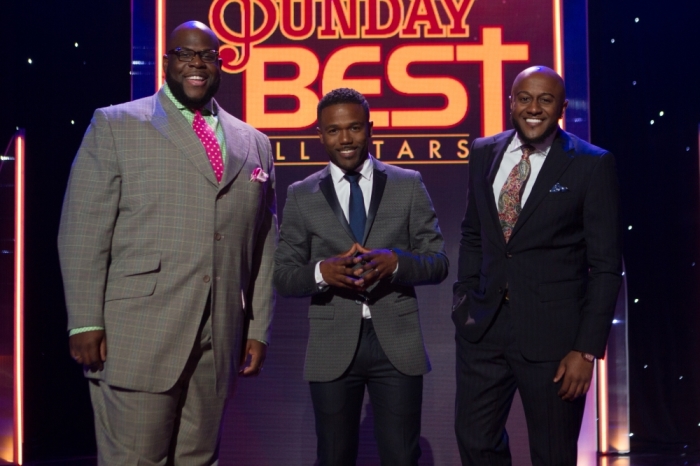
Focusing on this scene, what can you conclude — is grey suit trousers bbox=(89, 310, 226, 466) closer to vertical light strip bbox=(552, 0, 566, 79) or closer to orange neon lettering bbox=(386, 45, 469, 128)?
orange neon lettering bbox=(386, 45, 469, 128)

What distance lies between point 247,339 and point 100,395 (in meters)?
0.50

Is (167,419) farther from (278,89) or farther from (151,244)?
(278,89)

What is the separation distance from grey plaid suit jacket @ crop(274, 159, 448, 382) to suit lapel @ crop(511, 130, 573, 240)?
0.34m

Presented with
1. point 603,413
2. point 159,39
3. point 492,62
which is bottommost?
point 603,413

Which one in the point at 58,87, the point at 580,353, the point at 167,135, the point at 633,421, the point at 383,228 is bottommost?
the point at 633,421

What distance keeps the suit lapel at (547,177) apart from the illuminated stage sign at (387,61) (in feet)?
5.40

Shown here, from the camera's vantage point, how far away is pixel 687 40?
5180mm

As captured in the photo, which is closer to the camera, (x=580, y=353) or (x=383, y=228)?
(x=580, y=353)

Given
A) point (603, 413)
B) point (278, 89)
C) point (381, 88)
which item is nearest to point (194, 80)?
point (278, 89)

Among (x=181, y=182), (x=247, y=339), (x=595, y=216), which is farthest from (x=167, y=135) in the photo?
(x=595, y=216)

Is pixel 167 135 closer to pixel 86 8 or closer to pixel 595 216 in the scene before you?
pixel 595 216

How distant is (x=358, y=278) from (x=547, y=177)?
2.22 feet

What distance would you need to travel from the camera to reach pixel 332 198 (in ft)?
9.59

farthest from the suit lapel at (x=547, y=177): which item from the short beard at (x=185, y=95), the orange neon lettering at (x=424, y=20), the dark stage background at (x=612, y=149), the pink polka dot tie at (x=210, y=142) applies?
the dark stage background at (x=612, y=149)
